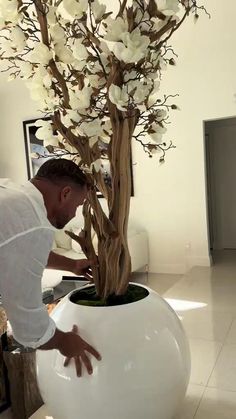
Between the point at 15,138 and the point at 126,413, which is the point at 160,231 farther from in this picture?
the point at 126,413

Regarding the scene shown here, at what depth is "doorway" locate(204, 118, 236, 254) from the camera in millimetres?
6383

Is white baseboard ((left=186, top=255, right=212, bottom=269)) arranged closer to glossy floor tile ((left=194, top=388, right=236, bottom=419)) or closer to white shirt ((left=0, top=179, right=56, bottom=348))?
glossy floor tile ((left=194, top=388, right=236, bottom=419))

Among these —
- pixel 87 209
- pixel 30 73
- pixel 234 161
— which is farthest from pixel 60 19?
pixel 234 161

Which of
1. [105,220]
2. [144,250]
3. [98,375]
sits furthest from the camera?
[144,250]

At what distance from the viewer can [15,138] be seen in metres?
6.86

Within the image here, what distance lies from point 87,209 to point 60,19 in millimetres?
600

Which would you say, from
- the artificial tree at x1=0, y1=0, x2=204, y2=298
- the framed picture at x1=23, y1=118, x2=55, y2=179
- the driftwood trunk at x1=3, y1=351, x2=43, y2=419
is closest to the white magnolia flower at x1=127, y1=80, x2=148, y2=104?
the artificial tree at x1=0, y1=0, x2=204, y2=298

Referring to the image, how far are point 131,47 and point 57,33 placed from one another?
26cm

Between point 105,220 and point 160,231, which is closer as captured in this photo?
point 105,220

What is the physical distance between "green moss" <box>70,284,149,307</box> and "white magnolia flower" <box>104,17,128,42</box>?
81 cm

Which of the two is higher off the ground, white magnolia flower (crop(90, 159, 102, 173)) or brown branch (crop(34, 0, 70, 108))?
brown branch (crop(34, 0, 70, 108))

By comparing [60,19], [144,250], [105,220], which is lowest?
[144,250]

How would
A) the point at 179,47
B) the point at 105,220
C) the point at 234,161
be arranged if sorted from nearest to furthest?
1. the point at 105,220
2. the point at 179,47
3. the point at 234,161

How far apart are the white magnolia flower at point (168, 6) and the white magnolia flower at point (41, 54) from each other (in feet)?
1.11
